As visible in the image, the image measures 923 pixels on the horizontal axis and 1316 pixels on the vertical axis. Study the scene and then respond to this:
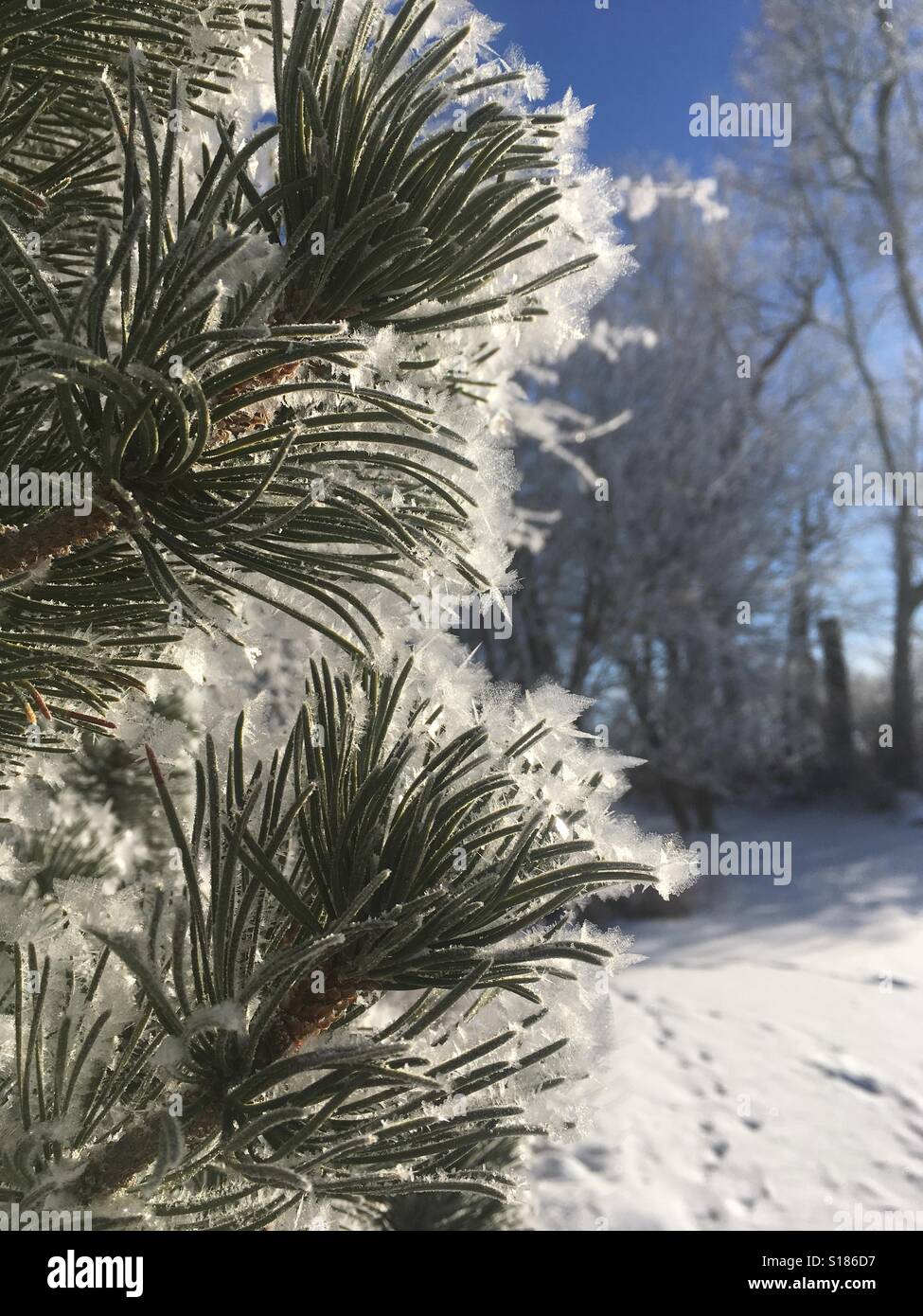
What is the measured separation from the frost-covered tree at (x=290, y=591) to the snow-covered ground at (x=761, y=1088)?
1.20m

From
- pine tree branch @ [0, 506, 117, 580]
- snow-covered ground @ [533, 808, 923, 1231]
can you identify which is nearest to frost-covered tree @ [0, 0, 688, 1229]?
pine tree branch @ [0, 506, 117, 580]

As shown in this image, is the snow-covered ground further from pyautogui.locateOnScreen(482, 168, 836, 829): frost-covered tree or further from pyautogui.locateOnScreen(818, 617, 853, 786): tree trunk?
pyautogui.locateOnScreen(818, 617, 853, 786): tree trunk

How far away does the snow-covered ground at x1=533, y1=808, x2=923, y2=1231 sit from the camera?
2551mm

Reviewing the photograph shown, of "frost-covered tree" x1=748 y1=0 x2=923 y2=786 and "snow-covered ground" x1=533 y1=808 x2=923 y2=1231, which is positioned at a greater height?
"frost-covered tree" x1=748 y1=0 x2=923 y2=786

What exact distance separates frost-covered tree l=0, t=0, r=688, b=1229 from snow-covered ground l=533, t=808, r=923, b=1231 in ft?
3.92

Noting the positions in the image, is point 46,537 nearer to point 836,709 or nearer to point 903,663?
point 836,709

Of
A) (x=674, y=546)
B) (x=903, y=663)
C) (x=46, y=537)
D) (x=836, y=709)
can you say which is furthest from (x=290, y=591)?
(x=903, y=663)

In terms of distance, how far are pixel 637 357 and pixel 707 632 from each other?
8.19ft

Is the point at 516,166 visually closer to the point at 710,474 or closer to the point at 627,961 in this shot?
A: the point at 627,961

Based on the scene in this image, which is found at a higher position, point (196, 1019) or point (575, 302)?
point (575, 302)

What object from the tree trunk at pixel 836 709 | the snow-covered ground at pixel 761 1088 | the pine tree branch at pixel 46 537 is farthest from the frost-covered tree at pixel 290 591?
the tree trunk at pixel 836 709

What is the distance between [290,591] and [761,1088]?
3230 millimetres
